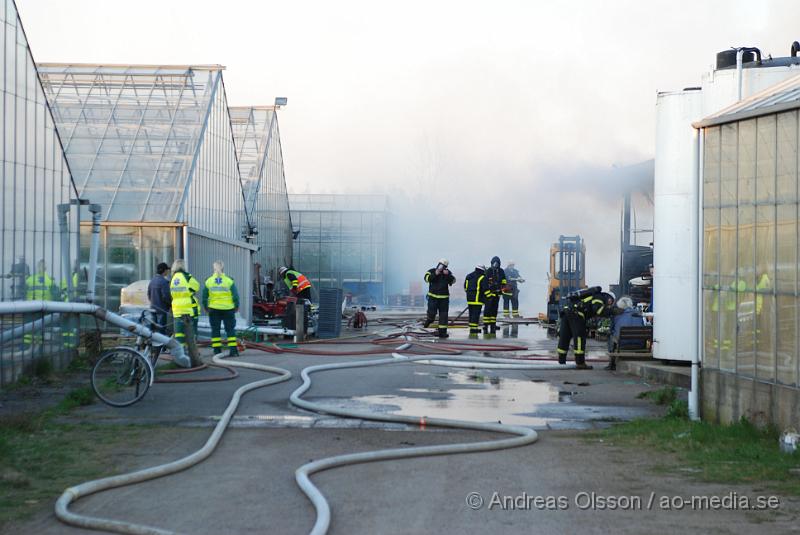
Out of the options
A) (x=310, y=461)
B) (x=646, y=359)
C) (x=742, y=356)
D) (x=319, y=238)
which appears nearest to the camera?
(x=310, y=461)

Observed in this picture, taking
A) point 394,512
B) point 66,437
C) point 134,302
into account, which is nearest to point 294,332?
point 134,302

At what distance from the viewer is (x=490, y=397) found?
41.3 ft

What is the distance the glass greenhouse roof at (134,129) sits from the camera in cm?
2352

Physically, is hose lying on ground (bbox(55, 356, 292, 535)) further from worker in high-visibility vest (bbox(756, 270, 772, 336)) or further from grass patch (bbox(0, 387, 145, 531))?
worker in high-visibility vest (bbox(756, 270, 772, 336))

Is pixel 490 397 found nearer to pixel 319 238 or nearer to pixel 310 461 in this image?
pixel 310 461

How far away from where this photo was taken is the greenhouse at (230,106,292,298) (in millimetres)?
34781

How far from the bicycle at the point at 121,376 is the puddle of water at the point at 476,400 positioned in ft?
8.06

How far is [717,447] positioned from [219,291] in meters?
10.7

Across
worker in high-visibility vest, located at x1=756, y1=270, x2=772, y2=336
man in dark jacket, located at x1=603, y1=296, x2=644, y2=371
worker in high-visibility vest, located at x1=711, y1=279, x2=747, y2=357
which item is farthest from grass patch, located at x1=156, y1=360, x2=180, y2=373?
worker in high-visibility vest, located at x1=756, y1=270, x2=772, y2=336

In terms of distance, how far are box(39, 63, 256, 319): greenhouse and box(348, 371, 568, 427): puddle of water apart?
1053cm

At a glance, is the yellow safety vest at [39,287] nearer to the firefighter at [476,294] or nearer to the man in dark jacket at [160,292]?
the man in dark jacket at [160,292]

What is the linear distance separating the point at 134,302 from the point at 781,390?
15.9m

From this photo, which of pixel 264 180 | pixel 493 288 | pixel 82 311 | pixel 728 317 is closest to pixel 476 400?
pixel 728 317

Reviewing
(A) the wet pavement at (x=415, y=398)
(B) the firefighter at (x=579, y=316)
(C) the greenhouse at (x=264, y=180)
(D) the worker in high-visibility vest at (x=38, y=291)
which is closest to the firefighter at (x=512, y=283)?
(C) the greenhouse at (x=264, y=180)
